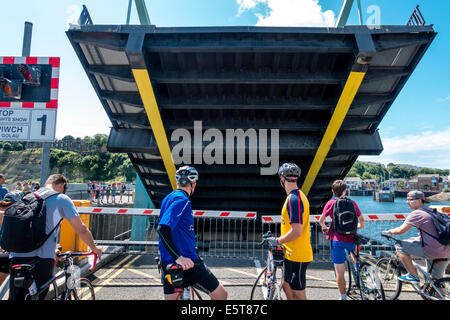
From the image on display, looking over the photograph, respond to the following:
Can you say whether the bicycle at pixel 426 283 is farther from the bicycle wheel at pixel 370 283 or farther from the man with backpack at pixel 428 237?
the bicycle wheel at pixel 370 283

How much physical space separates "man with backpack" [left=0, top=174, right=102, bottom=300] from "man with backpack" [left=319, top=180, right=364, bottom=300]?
311cm

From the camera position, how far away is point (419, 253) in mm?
3613

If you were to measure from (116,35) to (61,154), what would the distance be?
3093 inches

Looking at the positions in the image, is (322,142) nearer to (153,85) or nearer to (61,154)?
(153,85)

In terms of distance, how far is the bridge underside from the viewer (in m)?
5.00

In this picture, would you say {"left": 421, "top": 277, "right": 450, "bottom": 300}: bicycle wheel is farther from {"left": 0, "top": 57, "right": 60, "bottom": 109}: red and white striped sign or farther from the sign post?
{"left": 0, "top": 57, "right": 60, "bottom": 109}: red and white striped sign

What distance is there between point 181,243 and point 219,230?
7.89 meters

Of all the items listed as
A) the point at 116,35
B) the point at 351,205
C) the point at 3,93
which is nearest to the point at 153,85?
the point at 116,35

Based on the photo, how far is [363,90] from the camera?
19.5 ft

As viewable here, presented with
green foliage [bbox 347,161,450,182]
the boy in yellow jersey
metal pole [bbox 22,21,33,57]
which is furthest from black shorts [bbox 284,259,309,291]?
green foliage [bbox 347,161,450,182]

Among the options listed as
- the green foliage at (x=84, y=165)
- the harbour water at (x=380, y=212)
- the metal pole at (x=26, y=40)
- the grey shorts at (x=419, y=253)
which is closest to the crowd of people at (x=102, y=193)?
the metal pole at (x=26, y=40)

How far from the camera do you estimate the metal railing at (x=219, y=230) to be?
616 centimetres

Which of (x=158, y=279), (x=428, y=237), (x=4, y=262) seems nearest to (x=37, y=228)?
(x=4, y=262)

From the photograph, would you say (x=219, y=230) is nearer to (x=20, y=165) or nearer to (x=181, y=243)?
(x=181, y=243)
